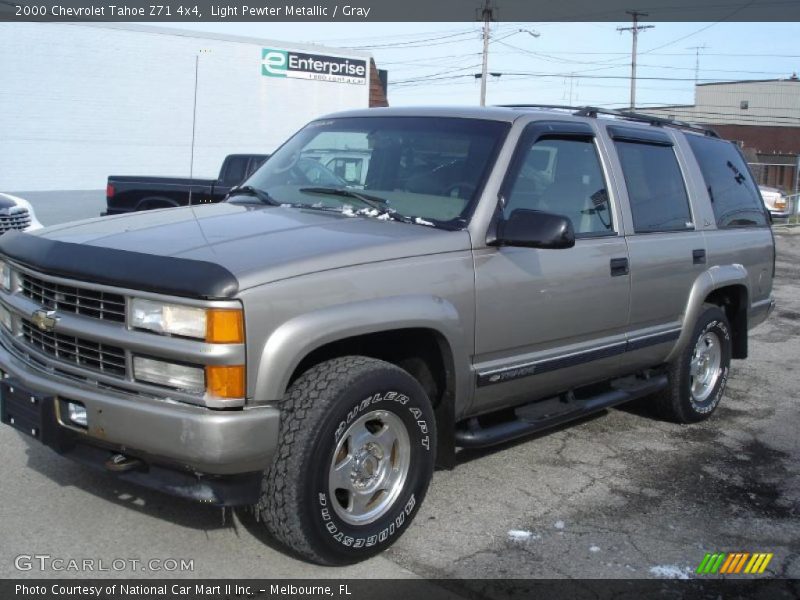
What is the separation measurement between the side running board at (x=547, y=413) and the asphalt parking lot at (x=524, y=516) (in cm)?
37

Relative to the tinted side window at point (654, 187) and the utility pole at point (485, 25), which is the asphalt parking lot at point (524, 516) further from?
the utility pole at point (485, 25)

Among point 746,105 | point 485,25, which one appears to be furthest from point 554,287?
point 746,105

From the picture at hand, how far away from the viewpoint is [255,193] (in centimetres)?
484

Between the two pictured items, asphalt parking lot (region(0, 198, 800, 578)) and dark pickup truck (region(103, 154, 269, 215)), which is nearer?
asphalt parking lot (region(0, 198, 800, 578))

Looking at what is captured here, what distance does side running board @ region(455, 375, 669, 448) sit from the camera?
Result: 14.1 feet

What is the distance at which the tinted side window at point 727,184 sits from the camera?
6.18 m

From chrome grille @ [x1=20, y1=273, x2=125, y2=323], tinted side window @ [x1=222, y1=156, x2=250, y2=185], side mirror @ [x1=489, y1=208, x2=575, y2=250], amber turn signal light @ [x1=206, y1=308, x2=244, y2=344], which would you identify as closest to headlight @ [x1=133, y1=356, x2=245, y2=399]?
amber turn signal light @ [x1=206, y1=308, x2=244, y2=344]

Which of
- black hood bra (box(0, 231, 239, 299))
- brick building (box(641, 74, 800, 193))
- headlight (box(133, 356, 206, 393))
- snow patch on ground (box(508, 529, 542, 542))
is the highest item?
brick building (box(641, 74, 800, 193))

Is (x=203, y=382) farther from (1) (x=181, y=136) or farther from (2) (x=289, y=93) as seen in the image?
(2) (x=289, y=93)

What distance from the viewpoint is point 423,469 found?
3922 mm

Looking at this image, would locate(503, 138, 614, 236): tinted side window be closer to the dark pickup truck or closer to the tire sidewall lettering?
the tire sidewall lettering

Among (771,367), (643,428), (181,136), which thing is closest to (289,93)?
(181,136)

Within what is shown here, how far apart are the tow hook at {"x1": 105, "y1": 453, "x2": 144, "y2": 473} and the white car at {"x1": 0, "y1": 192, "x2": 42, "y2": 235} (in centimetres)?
610

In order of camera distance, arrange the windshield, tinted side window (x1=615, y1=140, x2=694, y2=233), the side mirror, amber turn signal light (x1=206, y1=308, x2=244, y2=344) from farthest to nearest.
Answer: tinted side window (x1=615, y1=140, x2=694, y2=233), the windshield, the side mirror, amber turn signal light (x1=206, y1=308, x2=244, y2=344)
